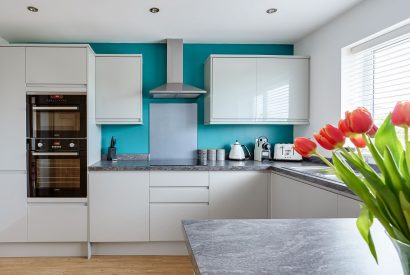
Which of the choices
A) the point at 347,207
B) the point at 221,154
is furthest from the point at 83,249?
the point at 347,207

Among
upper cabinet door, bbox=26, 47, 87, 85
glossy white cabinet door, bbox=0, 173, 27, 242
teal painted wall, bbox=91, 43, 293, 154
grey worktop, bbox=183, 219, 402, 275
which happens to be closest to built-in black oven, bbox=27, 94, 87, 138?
upper cabinet door, bbox=26, 47, 87, 85

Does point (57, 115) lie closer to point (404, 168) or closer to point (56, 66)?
point (56, 66)

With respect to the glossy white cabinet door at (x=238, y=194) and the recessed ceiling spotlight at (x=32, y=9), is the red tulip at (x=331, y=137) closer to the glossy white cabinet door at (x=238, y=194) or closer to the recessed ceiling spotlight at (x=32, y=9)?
the glossy white cabinet door at (x=238, y=194)

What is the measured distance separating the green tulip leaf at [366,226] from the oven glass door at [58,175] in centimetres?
285

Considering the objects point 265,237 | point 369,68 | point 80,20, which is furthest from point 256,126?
point 265,237

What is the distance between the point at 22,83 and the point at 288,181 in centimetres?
265

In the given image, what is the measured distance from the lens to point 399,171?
0.52 meters

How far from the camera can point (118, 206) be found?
119 inches

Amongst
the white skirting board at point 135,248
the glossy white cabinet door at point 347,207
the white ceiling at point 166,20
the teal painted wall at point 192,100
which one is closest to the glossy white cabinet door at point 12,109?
the white ceiling at point 166,20

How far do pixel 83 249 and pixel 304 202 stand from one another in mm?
2171

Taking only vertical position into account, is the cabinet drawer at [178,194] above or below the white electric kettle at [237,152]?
below

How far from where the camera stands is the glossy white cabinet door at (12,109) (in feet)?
9.73

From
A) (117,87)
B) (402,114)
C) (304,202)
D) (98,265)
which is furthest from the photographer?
(117,87)

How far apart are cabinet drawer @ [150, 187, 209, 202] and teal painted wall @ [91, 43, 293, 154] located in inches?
30.3
